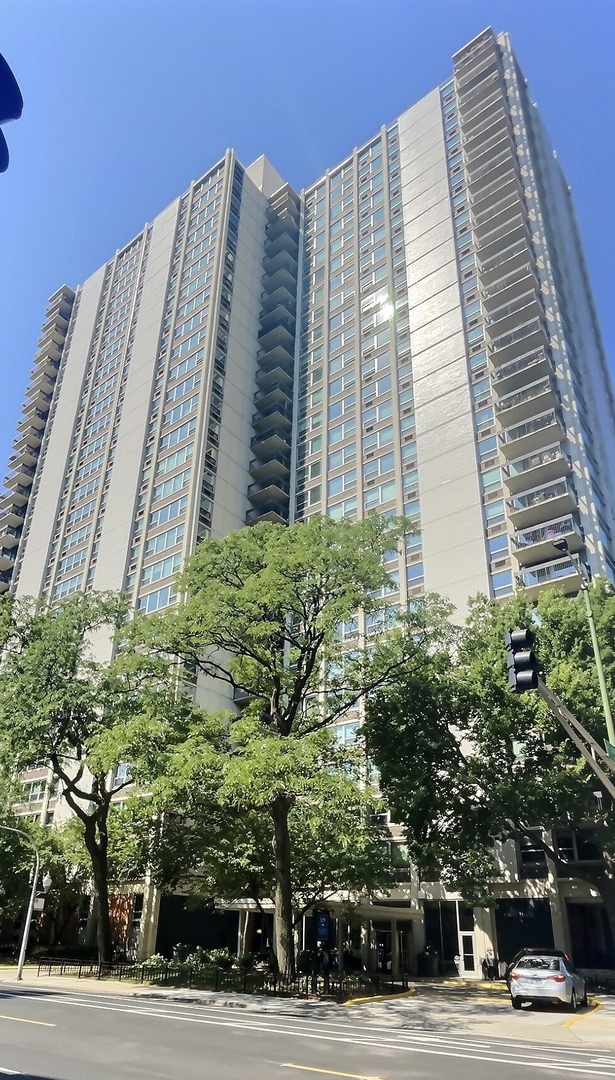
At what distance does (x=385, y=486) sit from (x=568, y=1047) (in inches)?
1669

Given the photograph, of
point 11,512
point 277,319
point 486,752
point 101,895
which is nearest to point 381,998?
point 486,752

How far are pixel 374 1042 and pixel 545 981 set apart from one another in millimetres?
7835

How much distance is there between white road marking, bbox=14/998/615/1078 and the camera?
1110cm

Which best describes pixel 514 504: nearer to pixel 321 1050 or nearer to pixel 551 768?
pixel 551 768

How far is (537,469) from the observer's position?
44344mm

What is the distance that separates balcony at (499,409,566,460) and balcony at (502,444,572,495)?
2.12 ft

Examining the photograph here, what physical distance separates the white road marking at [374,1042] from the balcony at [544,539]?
1253 inches

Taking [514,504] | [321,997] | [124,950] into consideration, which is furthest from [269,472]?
[321,997]

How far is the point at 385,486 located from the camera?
53.3 meters

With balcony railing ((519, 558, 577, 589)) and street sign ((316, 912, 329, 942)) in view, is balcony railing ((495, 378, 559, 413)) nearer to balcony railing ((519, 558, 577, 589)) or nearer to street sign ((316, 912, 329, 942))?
balcony railing ((519, 558, 577, 589))

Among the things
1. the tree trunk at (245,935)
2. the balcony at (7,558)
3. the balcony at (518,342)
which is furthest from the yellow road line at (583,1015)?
the balcony at (7,558)

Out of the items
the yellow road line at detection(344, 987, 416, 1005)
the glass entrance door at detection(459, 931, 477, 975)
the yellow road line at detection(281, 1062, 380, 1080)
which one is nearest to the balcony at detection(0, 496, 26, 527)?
the glass entrance door at detection(459, 931, 477, 975)

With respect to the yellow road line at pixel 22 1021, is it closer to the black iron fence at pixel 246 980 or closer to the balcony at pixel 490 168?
the black iron fence at pixel 246 980

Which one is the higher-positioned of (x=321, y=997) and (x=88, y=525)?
(x=88, y=525)
